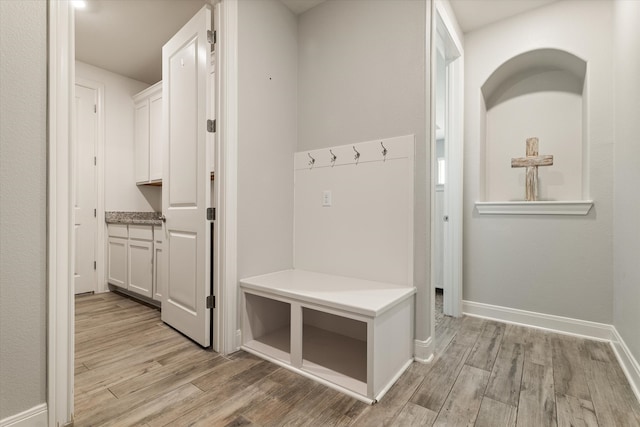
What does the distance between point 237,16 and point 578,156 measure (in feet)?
9.34

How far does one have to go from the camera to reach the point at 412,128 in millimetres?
1900

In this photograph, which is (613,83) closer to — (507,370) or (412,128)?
(412,128)

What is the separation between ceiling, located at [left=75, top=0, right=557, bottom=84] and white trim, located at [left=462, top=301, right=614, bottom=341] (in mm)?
2495

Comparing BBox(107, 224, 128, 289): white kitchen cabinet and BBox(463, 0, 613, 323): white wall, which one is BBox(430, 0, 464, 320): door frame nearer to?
BBox(463, 0, 613, 323): white wall

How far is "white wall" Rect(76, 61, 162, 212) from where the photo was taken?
3588 mm

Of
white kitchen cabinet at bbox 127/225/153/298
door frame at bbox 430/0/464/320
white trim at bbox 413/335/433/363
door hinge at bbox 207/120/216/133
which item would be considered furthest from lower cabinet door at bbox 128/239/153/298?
door frame at bbox 430/0/464/320

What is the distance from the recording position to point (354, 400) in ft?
4.78

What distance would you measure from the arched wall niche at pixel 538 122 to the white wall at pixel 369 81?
3.95 feet

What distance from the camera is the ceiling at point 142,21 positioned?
241cm

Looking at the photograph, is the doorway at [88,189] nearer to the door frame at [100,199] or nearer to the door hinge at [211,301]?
the door frame at [100,199]

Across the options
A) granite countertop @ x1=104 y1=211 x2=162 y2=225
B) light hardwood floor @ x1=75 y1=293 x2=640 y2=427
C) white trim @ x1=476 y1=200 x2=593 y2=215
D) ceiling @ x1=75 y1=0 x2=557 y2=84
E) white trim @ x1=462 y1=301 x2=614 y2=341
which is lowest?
light hardwood floor @ x1=75 y1=293 x2=640 y2=427

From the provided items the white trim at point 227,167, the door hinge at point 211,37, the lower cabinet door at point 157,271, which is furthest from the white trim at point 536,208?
the lower cabinet door at point 157,271

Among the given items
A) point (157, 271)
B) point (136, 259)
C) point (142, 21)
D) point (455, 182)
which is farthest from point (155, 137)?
point (455, 182)

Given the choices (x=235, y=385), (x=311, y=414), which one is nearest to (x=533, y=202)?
(x=311, y=414)
